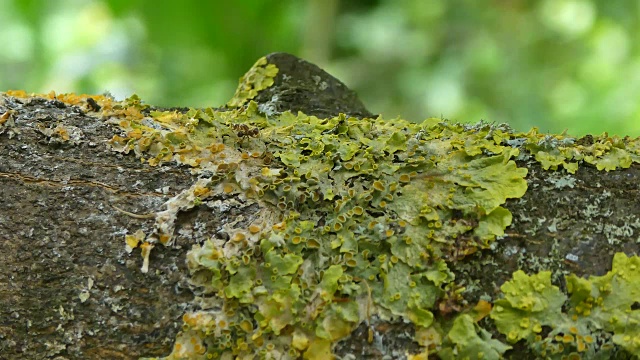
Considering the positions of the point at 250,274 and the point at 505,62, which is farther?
the point at 505,62

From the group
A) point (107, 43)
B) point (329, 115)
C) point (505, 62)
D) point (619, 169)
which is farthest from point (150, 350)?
point (107, 43)

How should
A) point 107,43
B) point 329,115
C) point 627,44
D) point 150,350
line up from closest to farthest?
point 150,350 < point 329,115 < point 627,44 < point 107,43

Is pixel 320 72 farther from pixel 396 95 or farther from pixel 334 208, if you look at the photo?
pixel 396 95

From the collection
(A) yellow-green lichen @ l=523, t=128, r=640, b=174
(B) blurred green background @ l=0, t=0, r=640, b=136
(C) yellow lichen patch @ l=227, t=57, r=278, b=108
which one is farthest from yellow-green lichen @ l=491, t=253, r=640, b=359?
(B) blurred green background @ l=0, t=0, r=640, b=136

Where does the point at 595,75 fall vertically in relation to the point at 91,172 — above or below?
above

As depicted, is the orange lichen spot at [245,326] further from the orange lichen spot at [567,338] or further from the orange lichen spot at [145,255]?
the orange lichen spot at [567,338]

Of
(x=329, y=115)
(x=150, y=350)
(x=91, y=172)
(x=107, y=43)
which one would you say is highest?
(x=107, y=43)

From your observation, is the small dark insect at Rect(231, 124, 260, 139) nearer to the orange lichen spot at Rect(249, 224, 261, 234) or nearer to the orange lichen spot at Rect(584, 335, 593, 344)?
the orange lichen spot at Rect(249, 224, 261, 234)
